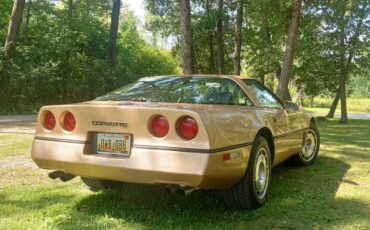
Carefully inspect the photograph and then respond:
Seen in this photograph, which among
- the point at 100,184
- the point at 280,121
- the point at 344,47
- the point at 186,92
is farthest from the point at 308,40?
the point at 100,184

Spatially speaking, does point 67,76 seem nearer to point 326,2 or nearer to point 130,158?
point 326,2

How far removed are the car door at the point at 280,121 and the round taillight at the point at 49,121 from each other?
2104mm

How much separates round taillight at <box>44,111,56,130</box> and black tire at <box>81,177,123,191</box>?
943mm

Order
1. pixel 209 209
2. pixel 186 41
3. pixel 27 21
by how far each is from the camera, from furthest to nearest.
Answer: pixel 27 21 → pixel 186 41 → pixel 209 209

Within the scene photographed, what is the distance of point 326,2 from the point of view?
19.0m

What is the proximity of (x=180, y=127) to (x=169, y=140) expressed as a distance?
0.45ft

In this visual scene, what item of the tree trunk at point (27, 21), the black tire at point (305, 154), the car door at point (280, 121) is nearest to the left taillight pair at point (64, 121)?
the car door at point (280, 121)

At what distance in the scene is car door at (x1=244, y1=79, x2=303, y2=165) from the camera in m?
4.81

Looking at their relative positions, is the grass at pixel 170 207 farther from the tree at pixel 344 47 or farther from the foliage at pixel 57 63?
the tree at pixel 344 47

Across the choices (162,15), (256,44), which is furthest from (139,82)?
(162,15)

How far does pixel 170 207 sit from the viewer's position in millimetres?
4148

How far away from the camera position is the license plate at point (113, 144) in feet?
11.7

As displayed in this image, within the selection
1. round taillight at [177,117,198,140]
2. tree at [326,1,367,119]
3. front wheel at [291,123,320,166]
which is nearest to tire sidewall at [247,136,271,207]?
round taillight at [177,117,198,140]

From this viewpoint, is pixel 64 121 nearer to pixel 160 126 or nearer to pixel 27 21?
pixel 160 126
